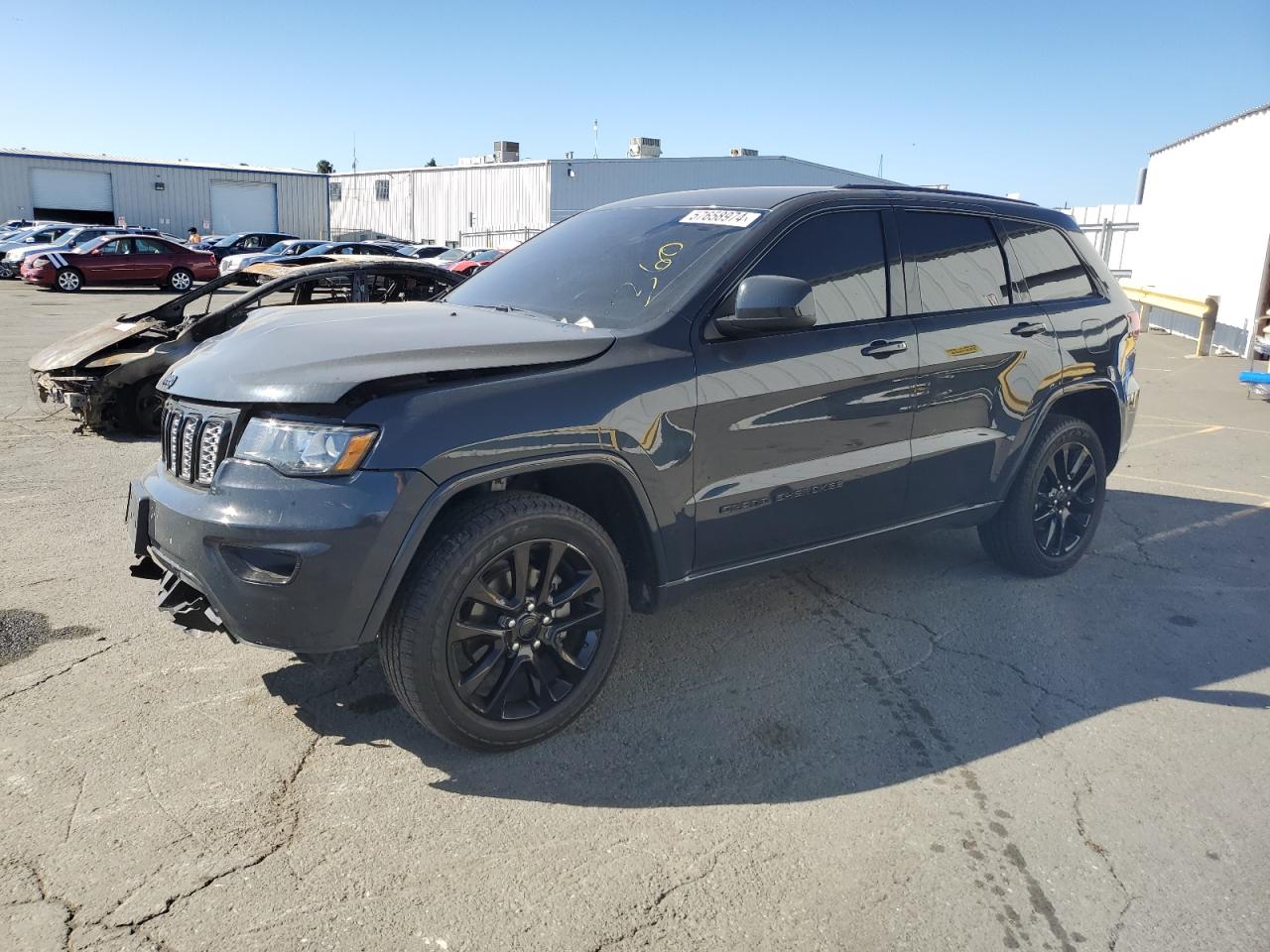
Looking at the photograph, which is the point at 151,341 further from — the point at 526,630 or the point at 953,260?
the point at 953,260

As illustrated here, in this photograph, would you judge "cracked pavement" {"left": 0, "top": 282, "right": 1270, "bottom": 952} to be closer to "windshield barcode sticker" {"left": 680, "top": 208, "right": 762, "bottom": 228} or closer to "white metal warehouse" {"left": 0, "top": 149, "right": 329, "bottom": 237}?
"windshield barcode sticker" {"left": 680, "top": 208, "right": 762, "bottom": 228}

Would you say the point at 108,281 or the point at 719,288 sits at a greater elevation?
the point at 719,288

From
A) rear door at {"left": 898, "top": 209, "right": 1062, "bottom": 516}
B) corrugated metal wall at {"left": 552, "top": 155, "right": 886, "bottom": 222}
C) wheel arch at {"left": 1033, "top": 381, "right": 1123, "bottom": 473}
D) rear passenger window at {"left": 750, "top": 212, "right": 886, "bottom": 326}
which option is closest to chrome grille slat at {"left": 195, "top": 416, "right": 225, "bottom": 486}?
rear passenger window at {"left": 750, "top": 212, "right": 886, "bottom": 326}

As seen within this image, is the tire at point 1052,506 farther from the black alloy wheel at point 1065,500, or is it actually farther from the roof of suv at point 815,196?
the roof of suv at point 815,196

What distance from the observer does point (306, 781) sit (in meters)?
3.20

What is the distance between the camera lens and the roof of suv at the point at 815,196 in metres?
4.16

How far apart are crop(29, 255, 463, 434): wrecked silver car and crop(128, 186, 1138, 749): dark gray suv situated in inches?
116

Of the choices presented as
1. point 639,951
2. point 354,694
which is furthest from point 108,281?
point 639,951

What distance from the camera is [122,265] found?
26.2 metres

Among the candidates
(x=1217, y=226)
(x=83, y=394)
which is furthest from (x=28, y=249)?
(x=1217, y=226)

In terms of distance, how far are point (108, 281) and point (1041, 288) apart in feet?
87.3

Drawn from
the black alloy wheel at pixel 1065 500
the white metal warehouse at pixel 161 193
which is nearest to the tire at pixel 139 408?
the black alloy wheel at pixel 1065 500

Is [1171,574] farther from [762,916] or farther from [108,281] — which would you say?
[108,281]

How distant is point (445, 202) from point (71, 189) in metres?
16.8
